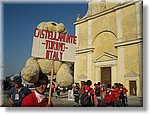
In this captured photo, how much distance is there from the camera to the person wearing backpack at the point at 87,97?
324 cm

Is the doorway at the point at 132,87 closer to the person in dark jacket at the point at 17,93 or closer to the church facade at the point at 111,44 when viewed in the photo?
the church facade at the point at 111,44

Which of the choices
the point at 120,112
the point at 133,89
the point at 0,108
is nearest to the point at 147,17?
the point at 133,89

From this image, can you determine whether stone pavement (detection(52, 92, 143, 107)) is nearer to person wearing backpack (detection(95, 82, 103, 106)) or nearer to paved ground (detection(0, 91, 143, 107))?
paved ground (detection(0, 91, 143, 107))

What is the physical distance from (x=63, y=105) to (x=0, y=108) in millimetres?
772

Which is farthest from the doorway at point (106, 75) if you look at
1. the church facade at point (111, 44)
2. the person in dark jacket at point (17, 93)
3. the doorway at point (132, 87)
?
the person in dark jacket at point (17, 93)

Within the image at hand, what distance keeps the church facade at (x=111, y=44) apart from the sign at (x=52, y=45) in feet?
0.51

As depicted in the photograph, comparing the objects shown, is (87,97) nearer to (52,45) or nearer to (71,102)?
(71,102)

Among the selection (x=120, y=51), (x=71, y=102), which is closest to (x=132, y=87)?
(x=120, y=51)

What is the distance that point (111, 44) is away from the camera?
3.45 metres

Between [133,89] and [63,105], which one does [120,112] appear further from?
[63,105]

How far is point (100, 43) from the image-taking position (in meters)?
3.53

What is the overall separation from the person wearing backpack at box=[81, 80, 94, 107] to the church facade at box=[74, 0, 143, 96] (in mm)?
115

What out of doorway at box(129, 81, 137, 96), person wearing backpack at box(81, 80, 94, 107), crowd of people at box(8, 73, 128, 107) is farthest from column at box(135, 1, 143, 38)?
person wearing backpack at box(81, 80, 94, 107)

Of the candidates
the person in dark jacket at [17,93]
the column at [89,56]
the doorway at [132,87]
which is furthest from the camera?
the column at [89,56]
